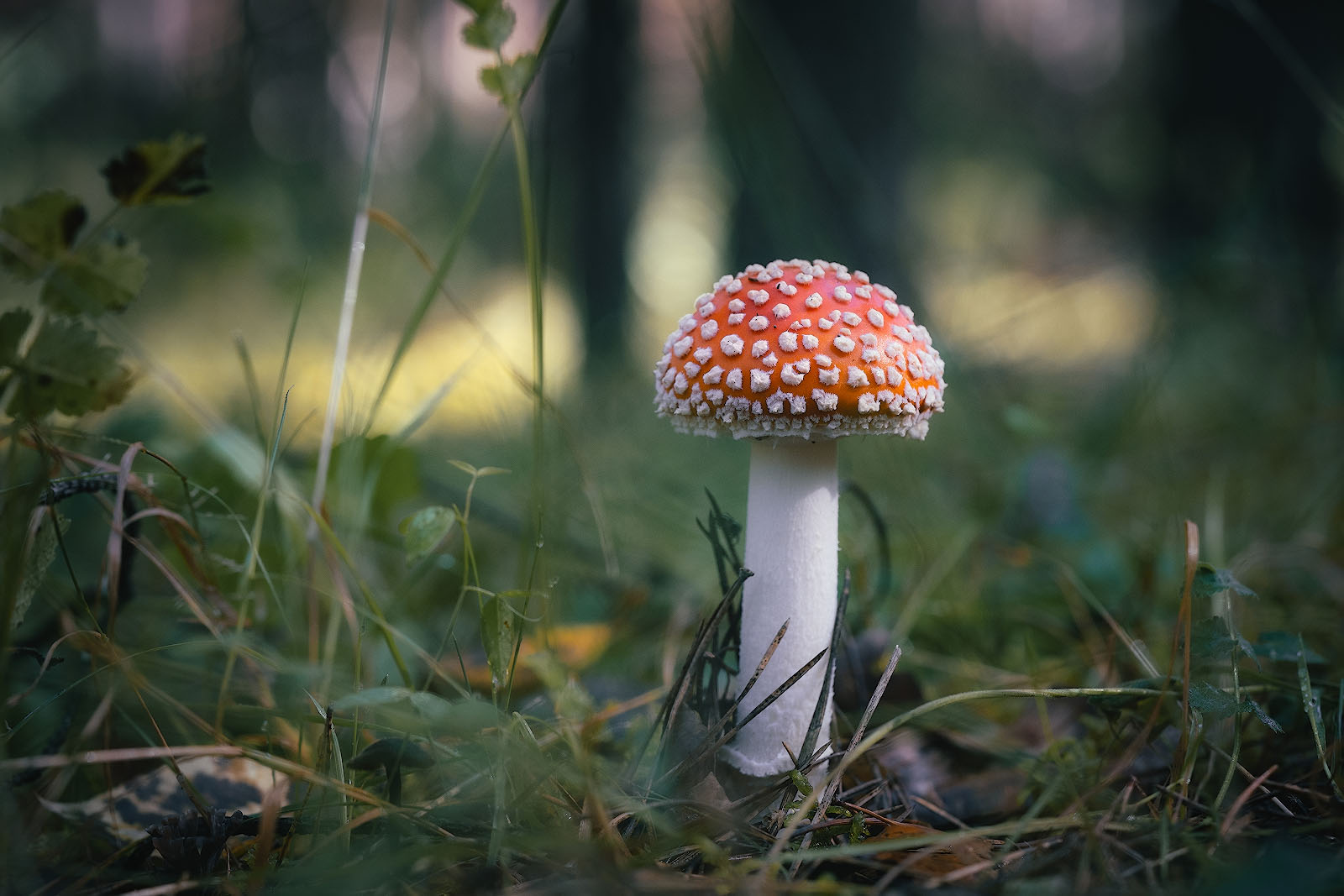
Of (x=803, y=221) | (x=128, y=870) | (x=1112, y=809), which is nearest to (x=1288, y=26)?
(x=803, y=221)

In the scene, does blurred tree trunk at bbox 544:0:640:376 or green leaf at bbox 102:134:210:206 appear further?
blurred tree trunk at bbox 544:0:640:376

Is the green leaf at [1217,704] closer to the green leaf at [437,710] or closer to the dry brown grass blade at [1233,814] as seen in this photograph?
the dry brown grass blade at [1233,814]

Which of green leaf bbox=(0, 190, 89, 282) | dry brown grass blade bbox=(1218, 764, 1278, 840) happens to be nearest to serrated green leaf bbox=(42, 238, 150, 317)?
green leaf bbox=(0, 190, 89, 282)

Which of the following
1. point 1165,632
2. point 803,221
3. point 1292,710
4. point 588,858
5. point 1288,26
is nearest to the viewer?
point 588,858

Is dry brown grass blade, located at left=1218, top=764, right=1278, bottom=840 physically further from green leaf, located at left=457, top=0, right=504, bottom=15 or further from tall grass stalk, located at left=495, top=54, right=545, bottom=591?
green leaf, located at left=457, top=0, right=504, bottom=15

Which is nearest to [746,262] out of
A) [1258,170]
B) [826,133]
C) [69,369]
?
[826,133]

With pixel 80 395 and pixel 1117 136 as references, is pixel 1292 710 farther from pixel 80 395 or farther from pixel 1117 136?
pixel 1117 136
